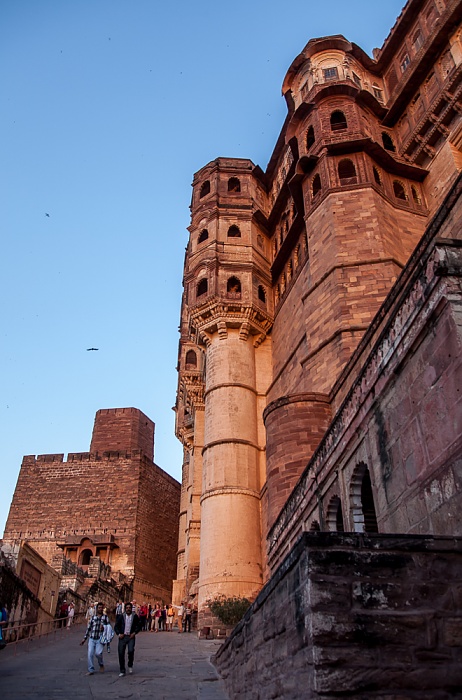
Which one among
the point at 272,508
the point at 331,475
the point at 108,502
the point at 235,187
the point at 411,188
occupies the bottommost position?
the point at 331,475

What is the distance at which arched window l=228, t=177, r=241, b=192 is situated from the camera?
24.8 m

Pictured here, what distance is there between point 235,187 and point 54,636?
17.9 meters

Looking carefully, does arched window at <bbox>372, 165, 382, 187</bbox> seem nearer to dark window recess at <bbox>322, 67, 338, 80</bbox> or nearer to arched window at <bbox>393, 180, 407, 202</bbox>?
arched window at <bbox>393, 180, 407, 202</bbox>

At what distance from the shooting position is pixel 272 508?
13281 millimetres

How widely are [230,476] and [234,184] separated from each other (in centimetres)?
1276

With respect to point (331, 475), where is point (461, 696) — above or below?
below

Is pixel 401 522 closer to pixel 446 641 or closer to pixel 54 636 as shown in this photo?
pixel 446 641

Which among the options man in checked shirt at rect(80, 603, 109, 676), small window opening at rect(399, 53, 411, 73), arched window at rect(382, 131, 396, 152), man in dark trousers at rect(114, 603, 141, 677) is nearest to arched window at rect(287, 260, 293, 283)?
arched window at rect(382, 131, 396, 152)

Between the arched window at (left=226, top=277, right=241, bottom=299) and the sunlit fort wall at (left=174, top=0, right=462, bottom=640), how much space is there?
278 millimetres

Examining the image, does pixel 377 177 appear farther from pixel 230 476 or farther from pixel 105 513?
pixel 105 513

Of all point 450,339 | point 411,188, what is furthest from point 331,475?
point 411,188

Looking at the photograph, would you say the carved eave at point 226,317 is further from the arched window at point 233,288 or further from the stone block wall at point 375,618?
→ the stone block wall at point 375,618

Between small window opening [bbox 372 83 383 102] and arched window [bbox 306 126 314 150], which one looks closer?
arched window [bbox 306 126 314 150]

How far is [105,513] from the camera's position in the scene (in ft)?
117
